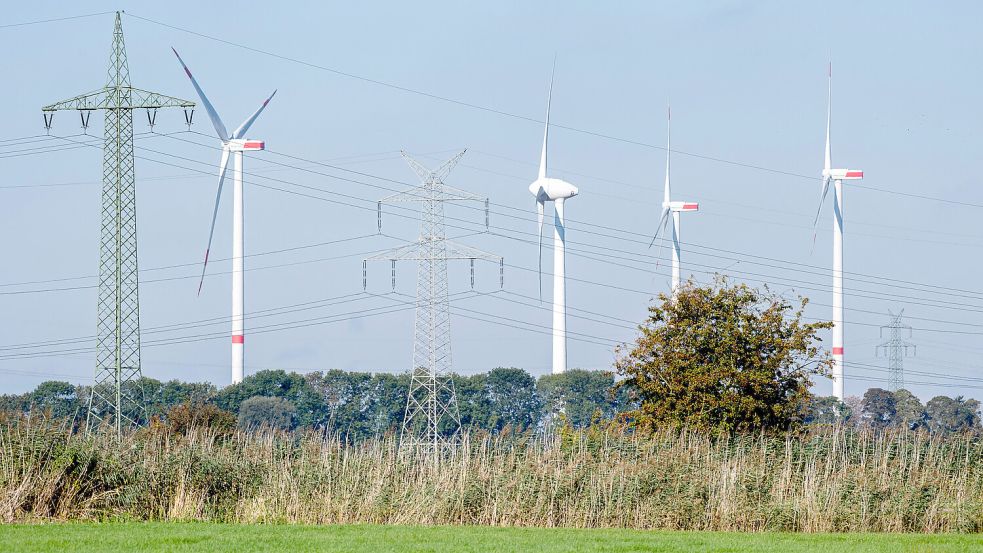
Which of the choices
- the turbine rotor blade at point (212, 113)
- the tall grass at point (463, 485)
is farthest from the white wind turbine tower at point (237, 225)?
the tall grass at point (463, 485)

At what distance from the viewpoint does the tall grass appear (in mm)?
28500

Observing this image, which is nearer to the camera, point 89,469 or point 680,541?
point 680,541

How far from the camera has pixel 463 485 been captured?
100.0 feet

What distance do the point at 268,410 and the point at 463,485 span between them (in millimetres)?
74468

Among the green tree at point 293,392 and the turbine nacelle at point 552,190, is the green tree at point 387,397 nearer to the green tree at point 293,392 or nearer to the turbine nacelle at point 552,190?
the green tree at point 293,392

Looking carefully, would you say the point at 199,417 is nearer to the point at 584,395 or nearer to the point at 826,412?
the point at 826,412

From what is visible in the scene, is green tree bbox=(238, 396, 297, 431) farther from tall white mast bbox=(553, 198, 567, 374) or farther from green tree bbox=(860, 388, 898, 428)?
green tree bbox=(860, 388, 898, 428)

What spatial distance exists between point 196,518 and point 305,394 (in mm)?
83977

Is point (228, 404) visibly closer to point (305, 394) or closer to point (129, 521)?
point (305, 394)

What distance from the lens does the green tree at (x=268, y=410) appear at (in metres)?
100

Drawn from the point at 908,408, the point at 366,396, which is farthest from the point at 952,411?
the point at 366,396

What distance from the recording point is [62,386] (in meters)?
109

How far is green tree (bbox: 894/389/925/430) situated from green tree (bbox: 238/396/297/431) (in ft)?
160

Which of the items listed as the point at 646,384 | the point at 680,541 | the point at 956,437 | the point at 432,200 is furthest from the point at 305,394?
the point at 680,541
